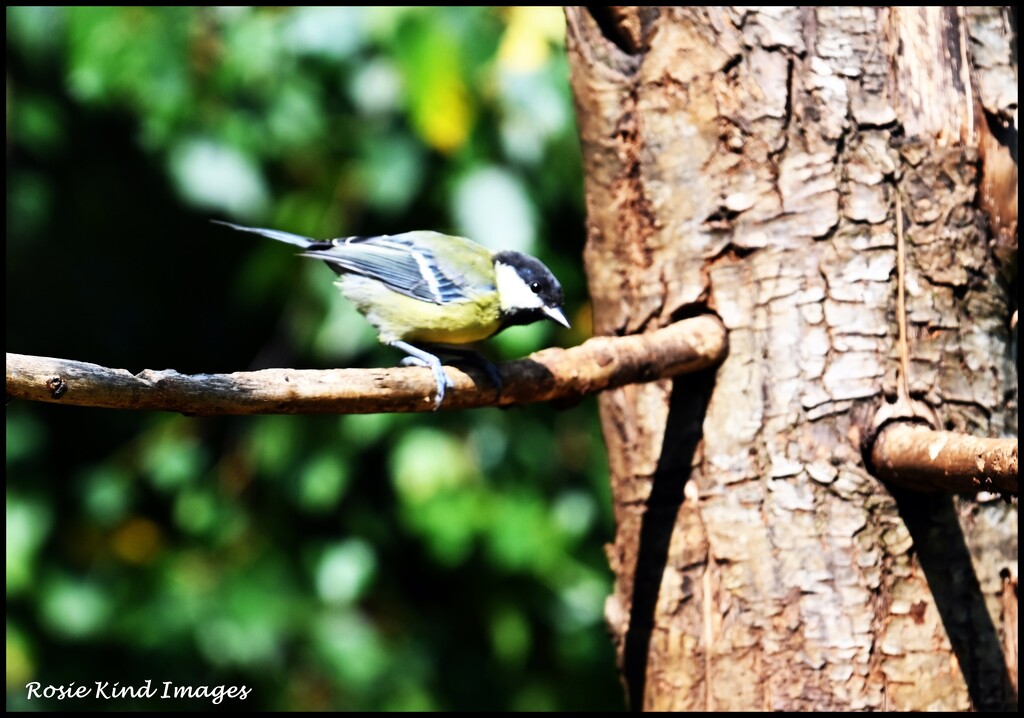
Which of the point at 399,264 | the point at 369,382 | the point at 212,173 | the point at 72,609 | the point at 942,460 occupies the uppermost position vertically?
the point at 212,173

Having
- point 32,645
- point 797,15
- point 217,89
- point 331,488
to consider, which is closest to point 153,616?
point 32,645

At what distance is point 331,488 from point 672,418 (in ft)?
5.65

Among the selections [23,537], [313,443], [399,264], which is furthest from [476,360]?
[23,537]

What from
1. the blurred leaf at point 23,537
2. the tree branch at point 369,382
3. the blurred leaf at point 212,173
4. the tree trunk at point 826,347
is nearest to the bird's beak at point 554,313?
the tree trunk at point 826,347

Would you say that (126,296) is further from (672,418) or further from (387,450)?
(672,418)

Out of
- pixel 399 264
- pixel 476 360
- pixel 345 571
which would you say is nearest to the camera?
pixel 476 360

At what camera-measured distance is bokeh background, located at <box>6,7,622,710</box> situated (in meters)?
3.44

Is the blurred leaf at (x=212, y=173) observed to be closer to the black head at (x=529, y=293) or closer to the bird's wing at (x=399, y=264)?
the bird's wing at (x=399, y=264)

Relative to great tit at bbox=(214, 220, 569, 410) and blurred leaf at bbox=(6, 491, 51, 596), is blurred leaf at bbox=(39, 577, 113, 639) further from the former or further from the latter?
great tit at bbox=(214, 220, 569, 410)

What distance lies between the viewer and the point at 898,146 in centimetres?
212

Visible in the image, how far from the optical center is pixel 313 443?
3732mm

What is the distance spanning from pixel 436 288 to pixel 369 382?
0.91 m

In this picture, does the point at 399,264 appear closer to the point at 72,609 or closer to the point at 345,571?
the point at 345,571

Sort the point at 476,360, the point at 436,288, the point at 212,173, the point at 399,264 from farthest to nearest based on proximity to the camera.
Result: 1. the point at 212,173
2. the point at 399,264
3. the point at 436,288
4. the point at 476,360
